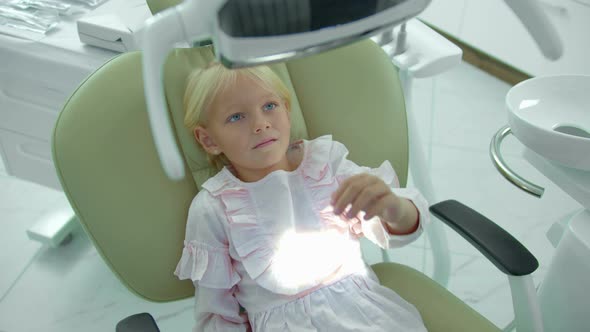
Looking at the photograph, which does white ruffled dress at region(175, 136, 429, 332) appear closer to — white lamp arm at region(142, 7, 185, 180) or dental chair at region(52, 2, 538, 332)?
dental chair at region(52, 2, 538, 332)

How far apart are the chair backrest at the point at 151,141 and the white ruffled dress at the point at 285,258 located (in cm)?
6

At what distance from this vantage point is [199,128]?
108cm

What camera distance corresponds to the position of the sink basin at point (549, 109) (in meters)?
1.05

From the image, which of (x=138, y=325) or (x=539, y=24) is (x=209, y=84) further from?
(x=539, y=24)

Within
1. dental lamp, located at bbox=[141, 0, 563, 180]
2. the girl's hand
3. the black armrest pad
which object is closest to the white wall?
the black armrest pad

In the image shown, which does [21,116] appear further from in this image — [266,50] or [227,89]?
[266,50]

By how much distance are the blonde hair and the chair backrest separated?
0.04m

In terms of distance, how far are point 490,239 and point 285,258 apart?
1.25ft

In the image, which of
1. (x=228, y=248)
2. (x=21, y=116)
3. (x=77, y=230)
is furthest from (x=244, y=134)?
(x=77, y=230)

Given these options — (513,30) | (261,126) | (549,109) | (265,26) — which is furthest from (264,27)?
(513,30)

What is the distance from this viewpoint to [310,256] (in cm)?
111

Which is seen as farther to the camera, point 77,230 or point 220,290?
point 77,230

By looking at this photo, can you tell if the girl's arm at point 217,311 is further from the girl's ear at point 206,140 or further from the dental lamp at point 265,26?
the dental lamp at point 265,26

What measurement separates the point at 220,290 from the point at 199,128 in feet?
1.03
